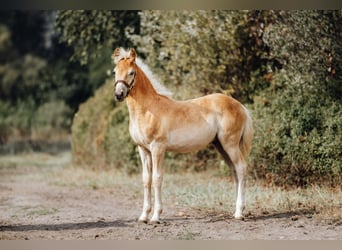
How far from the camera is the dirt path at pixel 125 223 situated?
607cm

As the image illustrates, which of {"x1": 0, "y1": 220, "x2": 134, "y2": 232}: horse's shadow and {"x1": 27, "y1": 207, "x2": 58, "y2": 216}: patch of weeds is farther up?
{"x1": 27, "y1": 207, "x2": 58, "y2": 216}: patch of weeds

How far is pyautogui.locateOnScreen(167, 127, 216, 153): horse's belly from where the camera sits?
6420mm

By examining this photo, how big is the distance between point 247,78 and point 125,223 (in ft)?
11.4

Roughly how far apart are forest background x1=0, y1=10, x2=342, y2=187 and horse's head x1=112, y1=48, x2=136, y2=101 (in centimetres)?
236

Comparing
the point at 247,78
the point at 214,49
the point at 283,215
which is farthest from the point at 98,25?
the point at 283,215

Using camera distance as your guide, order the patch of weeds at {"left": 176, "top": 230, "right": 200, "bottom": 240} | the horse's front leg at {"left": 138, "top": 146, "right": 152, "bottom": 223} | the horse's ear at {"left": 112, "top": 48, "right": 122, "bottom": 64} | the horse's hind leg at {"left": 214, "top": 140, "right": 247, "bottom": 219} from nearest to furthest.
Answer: the patch of weeds at {"left": 176, "top": 230, "right": 200, "bottom": 240} → the horse's ear at {"left": 112, "top": 48, "right": 122, "bottom": 64} → the horse's front leg at {"left": 138, "top": 146, "right": 152, "bottom": 223} → the horse's hind leg at {"left": 214, "top": 140, "right": 247, "bottom": 219}

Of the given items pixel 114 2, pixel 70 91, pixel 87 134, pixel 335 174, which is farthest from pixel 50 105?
pixel 335 174

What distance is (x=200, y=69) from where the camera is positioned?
30.6ft

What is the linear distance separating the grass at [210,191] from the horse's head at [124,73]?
170 cm

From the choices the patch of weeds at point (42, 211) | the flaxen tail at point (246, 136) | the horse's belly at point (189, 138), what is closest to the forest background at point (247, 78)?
the flaxen tail at point (246, 136)

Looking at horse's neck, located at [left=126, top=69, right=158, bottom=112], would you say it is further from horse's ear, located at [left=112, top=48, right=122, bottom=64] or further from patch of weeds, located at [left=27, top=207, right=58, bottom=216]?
patch of weeds, located at [left=27, top=207, right=58, bottom=216]

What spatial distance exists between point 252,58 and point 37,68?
8.06 m

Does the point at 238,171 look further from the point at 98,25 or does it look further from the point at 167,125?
the point at 98,25

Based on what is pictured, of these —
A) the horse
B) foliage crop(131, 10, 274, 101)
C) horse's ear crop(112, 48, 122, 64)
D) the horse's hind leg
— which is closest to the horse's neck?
the horse
